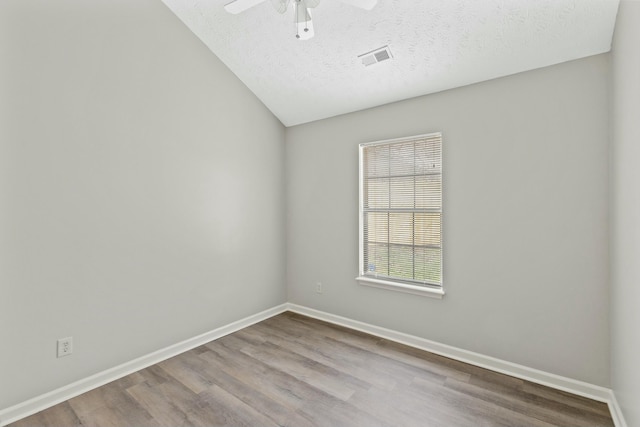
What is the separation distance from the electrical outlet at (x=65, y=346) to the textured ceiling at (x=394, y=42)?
282 centimetres

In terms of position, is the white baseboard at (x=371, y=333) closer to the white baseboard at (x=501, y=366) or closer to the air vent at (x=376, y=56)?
the white baseboard at (x=501, y=366)

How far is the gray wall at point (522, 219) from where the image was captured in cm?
216

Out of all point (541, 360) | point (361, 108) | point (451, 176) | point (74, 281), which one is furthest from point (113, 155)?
point (541, 360)

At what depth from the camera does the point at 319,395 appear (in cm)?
221

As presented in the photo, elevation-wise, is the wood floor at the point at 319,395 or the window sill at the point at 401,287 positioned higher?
the window sill at the point at 401,287

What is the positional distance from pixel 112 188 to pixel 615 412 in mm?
3872

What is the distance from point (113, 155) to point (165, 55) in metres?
1.05

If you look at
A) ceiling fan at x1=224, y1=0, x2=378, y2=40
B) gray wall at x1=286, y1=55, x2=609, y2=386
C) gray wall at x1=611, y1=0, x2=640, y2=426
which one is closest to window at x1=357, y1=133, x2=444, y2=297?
gray wall at x1=286, y1=55, x2=609, y2=386

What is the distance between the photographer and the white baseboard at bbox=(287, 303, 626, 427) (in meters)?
2.12

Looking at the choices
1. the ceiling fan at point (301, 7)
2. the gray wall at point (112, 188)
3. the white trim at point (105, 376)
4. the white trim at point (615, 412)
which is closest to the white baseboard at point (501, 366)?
the white trim at point (615, 412)

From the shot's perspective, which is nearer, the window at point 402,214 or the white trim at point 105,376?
the white trim at point 105,376

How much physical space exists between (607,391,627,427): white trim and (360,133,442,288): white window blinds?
4.30 ft

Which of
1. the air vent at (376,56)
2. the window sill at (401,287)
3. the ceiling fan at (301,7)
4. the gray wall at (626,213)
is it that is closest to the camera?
the gray wall at (626,213)

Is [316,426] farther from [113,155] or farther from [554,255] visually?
[113,155]
